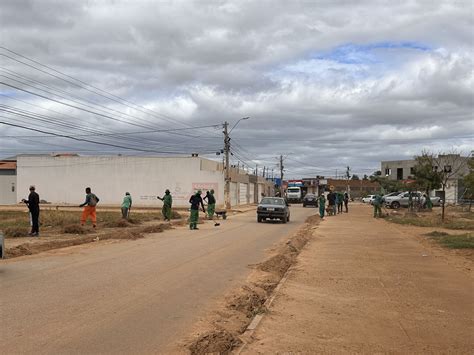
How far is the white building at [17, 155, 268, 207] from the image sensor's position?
58688 millimetres

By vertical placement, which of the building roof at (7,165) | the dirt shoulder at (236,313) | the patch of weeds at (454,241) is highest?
the building roof at (7,165)

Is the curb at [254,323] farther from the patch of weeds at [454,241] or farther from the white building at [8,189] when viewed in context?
the white building at [8,189]

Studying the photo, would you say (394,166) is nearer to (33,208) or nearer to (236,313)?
(33,208)

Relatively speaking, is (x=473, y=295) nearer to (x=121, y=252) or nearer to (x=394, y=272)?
(x=394, y=272)

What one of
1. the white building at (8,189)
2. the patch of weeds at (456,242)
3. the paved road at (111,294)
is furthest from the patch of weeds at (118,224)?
the white building at (8,189)

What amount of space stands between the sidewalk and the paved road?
129 cm

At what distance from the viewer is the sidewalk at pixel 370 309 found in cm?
632

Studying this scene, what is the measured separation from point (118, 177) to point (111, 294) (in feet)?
174

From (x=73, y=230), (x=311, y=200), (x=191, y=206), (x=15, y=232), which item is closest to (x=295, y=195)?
(x=311, y=200)

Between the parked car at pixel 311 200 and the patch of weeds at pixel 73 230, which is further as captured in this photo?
the parked car at pixel 311 200

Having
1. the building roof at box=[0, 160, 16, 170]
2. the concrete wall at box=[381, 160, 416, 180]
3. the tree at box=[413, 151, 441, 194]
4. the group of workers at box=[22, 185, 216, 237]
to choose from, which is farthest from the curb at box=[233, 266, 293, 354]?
the concrete wall at box=[381, 160, 416, 180]

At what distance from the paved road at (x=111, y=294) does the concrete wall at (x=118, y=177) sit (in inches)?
1659

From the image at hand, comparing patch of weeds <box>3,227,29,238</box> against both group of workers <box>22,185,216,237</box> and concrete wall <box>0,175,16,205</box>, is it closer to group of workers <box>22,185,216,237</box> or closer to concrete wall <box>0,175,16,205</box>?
group of workers <box>22,185,216,237</box>

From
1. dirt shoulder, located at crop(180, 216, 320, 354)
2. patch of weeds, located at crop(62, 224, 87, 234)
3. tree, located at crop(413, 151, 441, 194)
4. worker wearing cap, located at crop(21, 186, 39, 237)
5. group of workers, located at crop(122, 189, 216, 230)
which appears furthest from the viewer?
tree, located at crop(413, 151, 441, 194)
